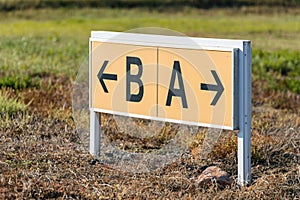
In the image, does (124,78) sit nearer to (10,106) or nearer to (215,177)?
(215,177)

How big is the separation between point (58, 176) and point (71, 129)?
1.64m

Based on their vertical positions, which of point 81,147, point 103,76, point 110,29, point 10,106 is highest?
point 103,76

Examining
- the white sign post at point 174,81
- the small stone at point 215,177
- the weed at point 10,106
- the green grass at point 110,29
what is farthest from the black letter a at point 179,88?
the green grass at point 110,29

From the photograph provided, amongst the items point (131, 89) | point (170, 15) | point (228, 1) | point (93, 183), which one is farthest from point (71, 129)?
point (228, 1)

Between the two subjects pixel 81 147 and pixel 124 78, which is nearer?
pixel 124 78

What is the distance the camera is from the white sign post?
605 cm

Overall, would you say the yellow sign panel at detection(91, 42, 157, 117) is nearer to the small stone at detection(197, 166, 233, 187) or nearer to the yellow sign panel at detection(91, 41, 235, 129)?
the yellow sign panel at detection(91, 41, 235, 129)

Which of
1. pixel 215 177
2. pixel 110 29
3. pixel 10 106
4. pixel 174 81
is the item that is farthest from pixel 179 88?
pixel 110 29

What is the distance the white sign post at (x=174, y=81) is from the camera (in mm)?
6055

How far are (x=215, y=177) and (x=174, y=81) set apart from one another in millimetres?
827

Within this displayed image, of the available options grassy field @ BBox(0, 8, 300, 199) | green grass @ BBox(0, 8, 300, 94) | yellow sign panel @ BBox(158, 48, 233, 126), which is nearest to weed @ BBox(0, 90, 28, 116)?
grassy field @ BBox(0, 8, 300, 199)

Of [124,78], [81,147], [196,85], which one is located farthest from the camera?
[81,147]

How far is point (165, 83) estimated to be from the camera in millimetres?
6398

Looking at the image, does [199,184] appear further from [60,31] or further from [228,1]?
[228,1]
